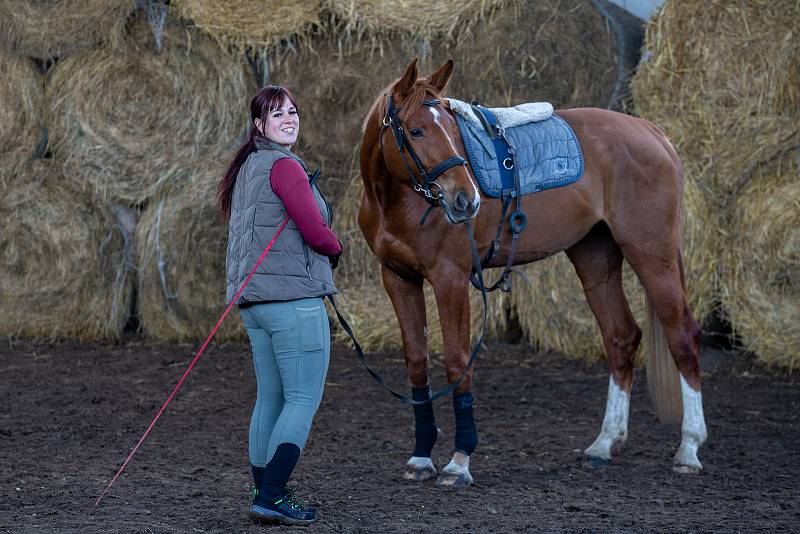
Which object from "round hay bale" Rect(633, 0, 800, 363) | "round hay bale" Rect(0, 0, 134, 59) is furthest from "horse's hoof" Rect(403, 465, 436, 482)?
"round hay bale" Rect(0, 0, 134, 59)

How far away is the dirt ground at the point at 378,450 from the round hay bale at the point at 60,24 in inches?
75.4

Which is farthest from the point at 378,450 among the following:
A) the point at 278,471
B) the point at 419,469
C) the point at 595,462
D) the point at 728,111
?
the point at 728,111

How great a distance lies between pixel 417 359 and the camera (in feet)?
14.0

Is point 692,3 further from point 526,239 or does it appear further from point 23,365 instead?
point 23,365

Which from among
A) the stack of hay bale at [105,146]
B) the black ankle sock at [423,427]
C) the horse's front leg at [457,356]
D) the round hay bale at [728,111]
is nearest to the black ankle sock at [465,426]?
the horse's front leg at [457,356]

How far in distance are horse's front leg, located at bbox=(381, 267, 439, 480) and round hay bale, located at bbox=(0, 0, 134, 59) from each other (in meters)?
3.21

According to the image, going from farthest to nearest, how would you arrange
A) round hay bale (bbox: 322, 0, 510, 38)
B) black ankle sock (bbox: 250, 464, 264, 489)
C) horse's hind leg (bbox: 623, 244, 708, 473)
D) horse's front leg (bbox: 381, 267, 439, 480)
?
round hay bale (bbox: 322, 0, 510, 38) < horse's hind leg (bbox: 623, 244, 708, 473) < horse's front leg (bbox: 381, 267, 439, 480) < black ankle sock (bbox: 250, 464, 264, 489)

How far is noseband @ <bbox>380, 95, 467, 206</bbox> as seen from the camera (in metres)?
3.76

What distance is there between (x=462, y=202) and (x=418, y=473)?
1.17 metres

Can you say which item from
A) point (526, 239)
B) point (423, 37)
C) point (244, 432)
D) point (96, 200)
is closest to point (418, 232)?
point (526, 239)

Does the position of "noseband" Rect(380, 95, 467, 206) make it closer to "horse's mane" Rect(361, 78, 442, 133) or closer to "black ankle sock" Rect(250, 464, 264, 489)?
"horse's mane" Rect(361, 78, 442, 133)

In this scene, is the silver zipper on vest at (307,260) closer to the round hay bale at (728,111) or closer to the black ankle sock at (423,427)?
the black ankle sock at (423,427)

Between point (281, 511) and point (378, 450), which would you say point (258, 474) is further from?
point (378, 450)

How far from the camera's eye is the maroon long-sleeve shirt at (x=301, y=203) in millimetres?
3334
